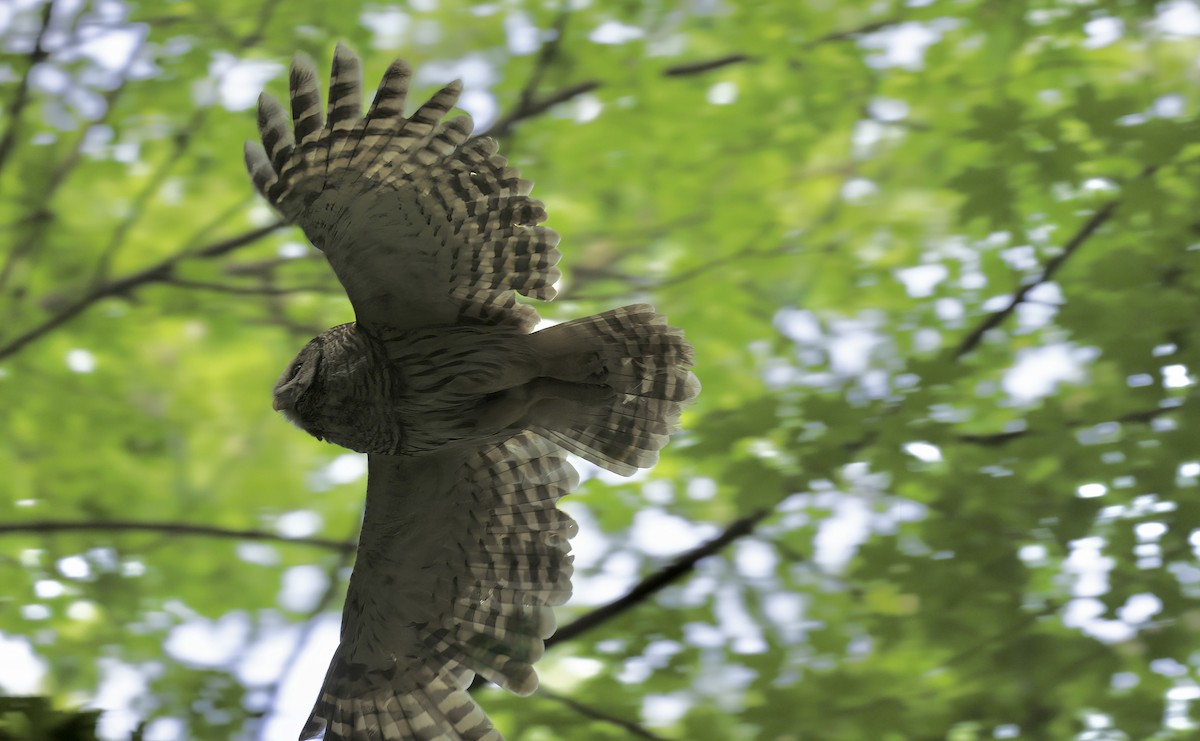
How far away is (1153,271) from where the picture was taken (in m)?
3.99

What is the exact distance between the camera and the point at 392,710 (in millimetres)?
3541

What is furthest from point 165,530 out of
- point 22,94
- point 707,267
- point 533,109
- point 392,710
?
point 707,267

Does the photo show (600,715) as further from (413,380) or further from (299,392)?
(299,392)

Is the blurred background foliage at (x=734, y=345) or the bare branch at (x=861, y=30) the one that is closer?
the blurred background foliage at (x=734, y=345)

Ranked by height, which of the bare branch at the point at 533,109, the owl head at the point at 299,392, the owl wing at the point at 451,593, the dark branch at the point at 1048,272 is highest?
the bare branch at the point at 533,109

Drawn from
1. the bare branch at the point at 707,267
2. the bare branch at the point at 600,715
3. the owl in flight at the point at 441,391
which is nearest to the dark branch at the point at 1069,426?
the bare branch at the point at 707,267

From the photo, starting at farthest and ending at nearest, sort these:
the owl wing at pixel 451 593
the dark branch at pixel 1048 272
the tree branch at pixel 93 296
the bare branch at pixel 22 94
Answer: the bare branch at pixel 22 94 → the tree branch at pixel 93 296 → the dark branch at pixel 1048 272 → the owl wing at pixel 451 593

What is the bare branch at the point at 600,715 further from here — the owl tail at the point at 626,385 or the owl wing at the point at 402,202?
the owl wing at the point at 402,202

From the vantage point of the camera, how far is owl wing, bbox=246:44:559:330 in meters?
2.71

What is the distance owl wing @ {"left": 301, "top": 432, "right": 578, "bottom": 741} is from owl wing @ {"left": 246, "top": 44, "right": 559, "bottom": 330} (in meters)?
0.68

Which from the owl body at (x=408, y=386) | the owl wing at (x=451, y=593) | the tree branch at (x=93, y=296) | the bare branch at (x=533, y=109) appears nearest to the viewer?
the owl body at (x=408, y=386)

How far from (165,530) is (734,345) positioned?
8.21ft

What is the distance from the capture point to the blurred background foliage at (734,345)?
3873mm

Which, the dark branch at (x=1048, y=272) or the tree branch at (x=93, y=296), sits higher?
the tree branch at (x=93, y=296)
